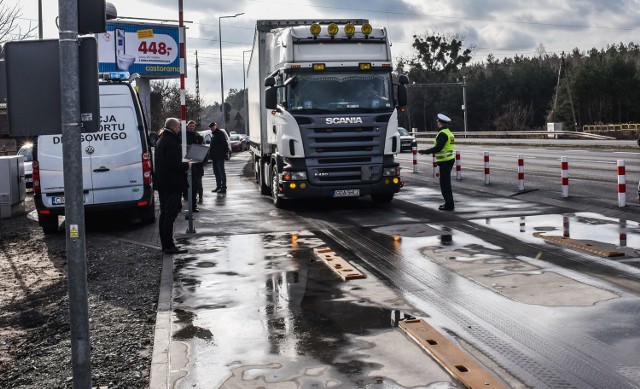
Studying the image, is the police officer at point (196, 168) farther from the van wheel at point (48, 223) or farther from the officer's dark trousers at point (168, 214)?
the officer's dark trousers at point (168, 214)

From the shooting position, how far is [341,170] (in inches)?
631

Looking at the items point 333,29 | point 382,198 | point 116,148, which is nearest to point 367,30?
point 333,29

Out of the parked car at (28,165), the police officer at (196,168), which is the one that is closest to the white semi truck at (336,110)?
the police officer at (196,168)

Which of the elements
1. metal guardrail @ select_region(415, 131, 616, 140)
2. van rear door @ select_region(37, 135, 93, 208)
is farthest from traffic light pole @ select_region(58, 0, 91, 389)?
metal guardrail @ select_region(415, 131, 616, 140)

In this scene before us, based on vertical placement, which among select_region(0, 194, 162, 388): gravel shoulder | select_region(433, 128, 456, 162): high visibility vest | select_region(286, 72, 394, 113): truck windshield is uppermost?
select_region(286, 72, 394, 113): truck windshield

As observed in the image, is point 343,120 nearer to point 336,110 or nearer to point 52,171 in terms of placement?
point 336,110

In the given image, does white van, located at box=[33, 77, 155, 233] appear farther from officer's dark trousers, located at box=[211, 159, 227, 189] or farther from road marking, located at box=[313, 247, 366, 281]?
officer's dark trousers, located at box=[211, 159, 227, 189]

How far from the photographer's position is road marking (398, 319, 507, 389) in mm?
5520

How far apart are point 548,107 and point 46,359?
91442 mm

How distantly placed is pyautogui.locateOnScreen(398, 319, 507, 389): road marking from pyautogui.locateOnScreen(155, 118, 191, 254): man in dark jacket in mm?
5335

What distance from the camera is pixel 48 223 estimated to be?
49.2 feet

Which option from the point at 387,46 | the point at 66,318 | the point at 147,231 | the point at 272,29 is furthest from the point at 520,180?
the point at 66,318

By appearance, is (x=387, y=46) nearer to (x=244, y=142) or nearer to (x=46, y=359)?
(x=46, y=359)

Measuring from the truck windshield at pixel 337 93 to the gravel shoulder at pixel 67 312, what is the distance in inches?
179
